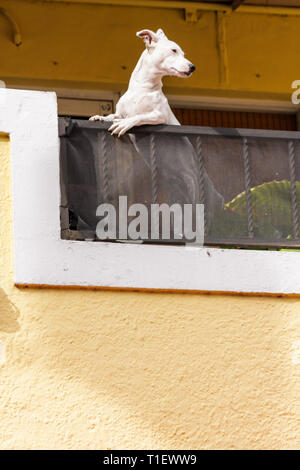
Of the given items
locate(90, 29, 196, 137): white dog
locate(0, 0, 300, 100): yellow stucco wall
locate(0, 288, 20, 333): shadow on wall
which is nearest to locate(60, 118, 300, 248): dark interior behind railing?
locate(90, 29, 196, 137): white dog


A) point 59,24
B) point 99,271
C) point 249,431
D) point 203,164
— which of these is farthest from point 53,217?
point 59,24

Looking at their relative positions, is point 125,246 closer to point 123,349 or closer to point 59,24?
point 123,349

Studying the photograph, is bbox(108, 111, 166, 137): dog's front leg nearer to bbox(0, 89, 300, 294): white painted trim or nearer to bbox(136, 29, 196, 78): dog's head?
bbox(0, 89, 300, 294): white painted trim

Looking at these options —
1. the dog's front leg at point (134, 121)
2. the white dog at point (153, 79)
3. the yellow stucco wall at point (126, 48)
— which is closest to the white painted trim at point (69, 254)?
the dog's front leg at point (134, 121)

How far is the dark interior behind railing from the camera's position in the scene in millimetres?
7668

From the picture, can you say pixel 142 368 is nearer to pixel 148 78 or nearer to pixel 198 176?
pixel 198 176

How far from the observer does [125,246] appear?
7492mm

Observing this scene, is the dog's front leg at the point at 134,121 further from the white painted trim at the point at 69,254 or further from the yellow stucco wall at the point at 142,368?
the yellow stucco wall at the point at 142,368

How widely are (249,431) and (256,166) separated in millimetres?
1642

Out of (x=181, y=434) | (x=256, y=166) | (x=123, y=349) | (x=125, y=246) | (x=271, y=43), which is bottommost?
(x=181, y=434)

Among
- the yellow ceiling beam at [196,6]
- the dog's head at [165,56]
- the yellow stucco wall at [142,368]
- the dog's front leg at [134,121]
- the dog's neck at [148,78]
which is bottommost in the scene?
the yellow stucco wall at [142,368]

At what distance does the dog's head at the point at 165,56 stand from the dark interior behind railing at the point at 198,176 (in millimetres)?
904

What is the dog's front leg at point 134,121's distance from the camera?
778 centimetres

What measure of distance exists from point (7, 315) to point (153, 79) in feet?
7.29
